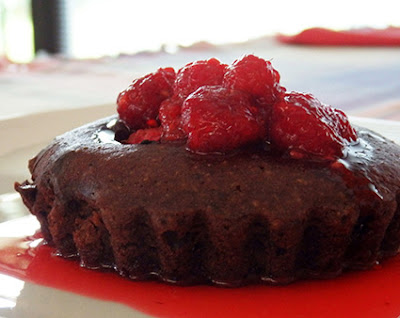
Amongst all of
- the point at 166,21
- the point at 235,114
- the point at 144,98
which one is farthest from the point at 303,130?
the point at 166,21

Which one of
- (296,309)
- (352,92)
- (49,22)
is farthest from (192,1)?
(296,309)

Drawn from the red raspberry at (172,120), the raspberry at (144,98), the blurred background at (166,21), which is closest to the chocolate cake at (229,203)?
the red raspberry at (172,120)

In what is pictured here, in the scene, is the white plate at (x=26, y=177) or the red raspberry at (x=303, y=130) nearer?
the white plate at (x=26, y=177)

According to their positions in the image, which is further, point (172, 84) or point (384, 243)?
point (172, 84)

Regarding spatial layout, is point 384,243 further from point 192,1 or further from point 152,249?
point 192,1

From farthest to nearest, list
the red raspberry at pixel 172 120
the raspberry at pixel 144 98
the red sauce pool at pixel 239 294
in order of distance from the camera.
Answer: the raspberry at pixel 144 98
the red raspberry at pixel 172 120
the red sauce pool at pixel 239 294

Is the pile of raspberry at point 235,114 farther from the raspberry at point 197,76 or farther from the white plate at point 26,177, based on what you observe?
the white plate at point 26,177
